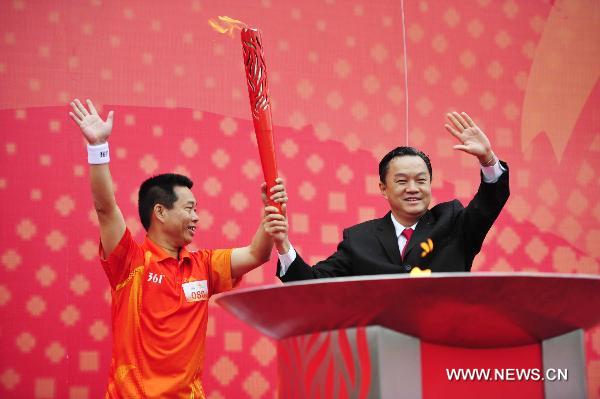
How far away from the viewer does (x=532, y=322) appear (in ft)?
2.82

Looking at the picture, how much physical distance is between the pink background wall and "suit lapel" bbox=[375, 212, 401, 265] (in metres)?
0.96

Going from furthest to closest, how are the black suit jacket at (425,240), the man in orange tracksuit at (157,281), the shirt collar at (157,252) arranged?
the shirt collar at (157,252) → the man in orange tracksuit at (157,281) → the black suit jacket at (425,240)

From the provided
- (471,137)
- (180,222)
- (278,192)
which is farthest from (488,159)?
(180,222)

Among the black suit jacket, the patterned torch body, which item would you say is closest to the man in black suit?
the black suit jacket

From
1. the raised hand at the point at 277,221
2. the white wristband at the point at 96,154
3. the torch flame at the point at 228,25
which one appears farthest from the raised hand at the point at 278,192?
the white wristband at the point at 96,154

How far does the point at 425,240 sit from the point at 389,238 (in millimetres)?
82

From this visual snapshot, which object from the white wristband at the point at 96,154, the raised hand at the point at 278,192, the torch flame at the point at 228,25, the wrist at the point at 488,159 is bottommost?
the raised hand at the point at 278,192

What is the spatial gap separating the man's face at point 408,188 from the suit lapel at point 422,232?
3 cm

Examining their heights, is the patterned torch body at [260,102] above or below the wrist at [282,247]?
above

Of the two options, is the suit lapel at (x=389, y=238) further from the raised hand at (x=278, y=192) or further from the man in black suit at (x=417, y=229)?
the raised hand at (x=278, y=192)

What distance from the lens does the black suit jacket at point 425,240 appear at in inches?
63.3

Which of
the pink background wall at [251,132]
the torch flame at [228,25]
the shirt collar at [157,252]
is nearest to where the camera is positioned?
the torch flame at [228,25]

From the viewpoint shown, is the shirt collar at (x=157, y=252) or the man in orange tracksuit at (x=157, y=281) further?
the shirt collar at (x=157, y=252)

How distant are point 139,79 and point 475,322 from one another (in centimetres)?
199
